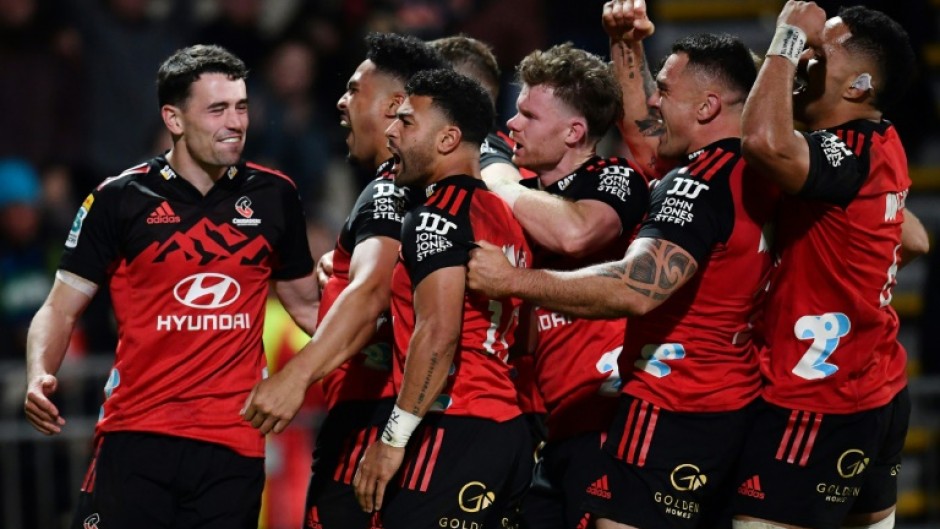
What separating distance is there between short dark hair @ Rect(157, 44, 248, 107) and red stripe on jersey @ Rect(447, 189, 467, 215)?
1404 mm

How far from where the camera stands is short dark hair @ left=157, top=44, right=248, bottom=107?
585 centimetres

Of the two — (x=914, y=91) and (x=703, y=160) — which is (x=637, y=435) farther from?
(x=914, y=91)

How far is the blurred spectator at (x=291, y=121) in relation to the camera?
436 inches

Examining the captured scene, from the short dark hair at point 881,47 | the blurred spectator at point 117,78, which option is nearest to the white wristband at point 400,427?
the short dark hair at point 881,47

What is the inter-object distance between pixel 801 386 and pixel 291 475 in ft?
16.2

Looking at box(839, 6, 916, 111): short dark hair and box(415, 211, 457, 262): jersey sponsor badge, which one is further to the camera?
box(839, 6, 916, 111): short dark hair

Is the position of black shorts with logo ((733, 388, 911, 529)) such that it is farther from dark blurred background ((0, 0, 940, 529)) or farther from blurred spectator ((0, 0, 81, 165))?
blurred spectator ((0, 0, 81, 165))

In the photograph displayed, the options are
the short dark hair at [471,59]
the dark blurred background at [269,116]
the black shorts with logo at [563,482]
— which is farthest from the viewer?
the dark blurred background at [269,116]

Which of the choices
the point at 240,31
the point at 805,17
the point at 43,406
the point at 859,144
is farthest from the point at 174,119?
the point at 240,31

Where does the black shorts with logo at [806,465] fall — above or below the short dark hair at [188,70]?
below

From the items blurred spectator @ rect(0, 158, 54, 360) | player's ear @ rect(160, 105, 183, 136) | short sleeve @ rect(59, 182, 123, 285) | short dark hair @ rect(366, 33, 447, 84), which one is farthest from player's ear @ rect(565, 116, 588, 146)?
blurred spectator @ rect(0, 158, 54, 360)

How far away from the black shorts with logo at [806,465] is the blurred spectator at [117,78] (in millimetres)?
6921

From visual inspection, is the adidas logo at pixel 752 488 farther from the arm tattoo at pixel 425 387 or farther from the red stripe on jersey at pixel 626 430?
the arm tattoo at pixel 425 387

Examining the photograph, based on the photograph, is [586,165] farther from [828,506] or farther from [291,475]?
[291,475]
